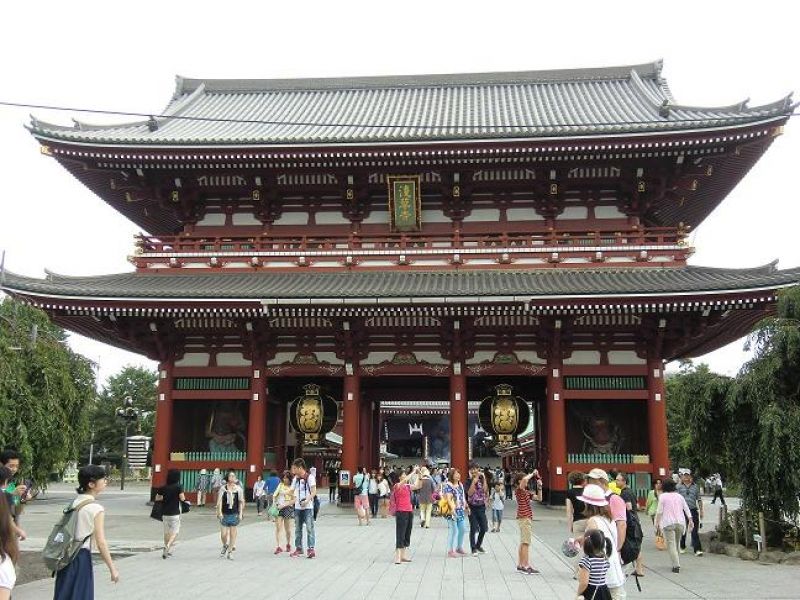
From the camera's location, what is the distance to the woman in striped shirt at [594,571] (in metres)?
6.34

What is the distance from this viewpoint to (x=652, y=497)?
1744 cm

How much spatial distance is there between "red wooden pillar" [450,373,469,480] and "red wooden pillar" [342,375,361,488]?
3.14 metres

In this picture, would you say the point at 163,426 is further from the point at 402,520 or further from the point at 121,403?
the point at 121,403

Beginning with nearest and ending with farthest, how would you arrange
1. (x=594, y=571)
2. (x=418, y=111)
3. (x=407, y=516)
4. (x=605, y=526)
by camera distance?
(x=594, y=571) < (x=605, y=526) < (x=407, y=516) < (x=418, y=111)

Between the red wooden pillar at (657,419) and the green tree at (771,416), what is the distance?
6543mm

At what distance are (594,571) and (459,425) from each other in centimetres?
1628

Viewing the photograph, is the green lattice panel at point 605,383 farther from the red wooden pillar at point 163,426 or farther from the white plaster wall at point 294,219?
the red wooden pillar at point 163,426

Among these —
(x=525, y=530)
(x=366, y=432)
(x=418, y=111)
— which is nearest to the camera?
(x=525, y=530)

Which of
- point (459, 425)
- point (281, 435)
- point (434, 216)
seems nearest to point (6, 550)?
point (459, 425)

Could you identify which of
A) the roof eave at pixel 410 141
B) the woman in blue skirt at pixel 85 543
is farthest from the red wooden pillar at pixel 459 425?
the woman in blue skirt at pixel 85 543

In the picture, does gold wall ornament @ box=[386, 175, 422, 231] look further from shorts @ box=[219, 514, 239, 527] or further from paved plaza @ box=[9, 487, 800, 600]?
shorts @ box=[219, 514, 239, 527]

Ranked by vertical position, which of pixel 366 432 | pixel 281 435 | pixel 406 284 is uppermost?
pixel 406 284

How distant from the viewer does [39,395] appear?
20.3m

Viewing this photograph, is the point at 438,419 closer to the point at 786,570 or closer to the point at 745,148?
the point at 745,148
